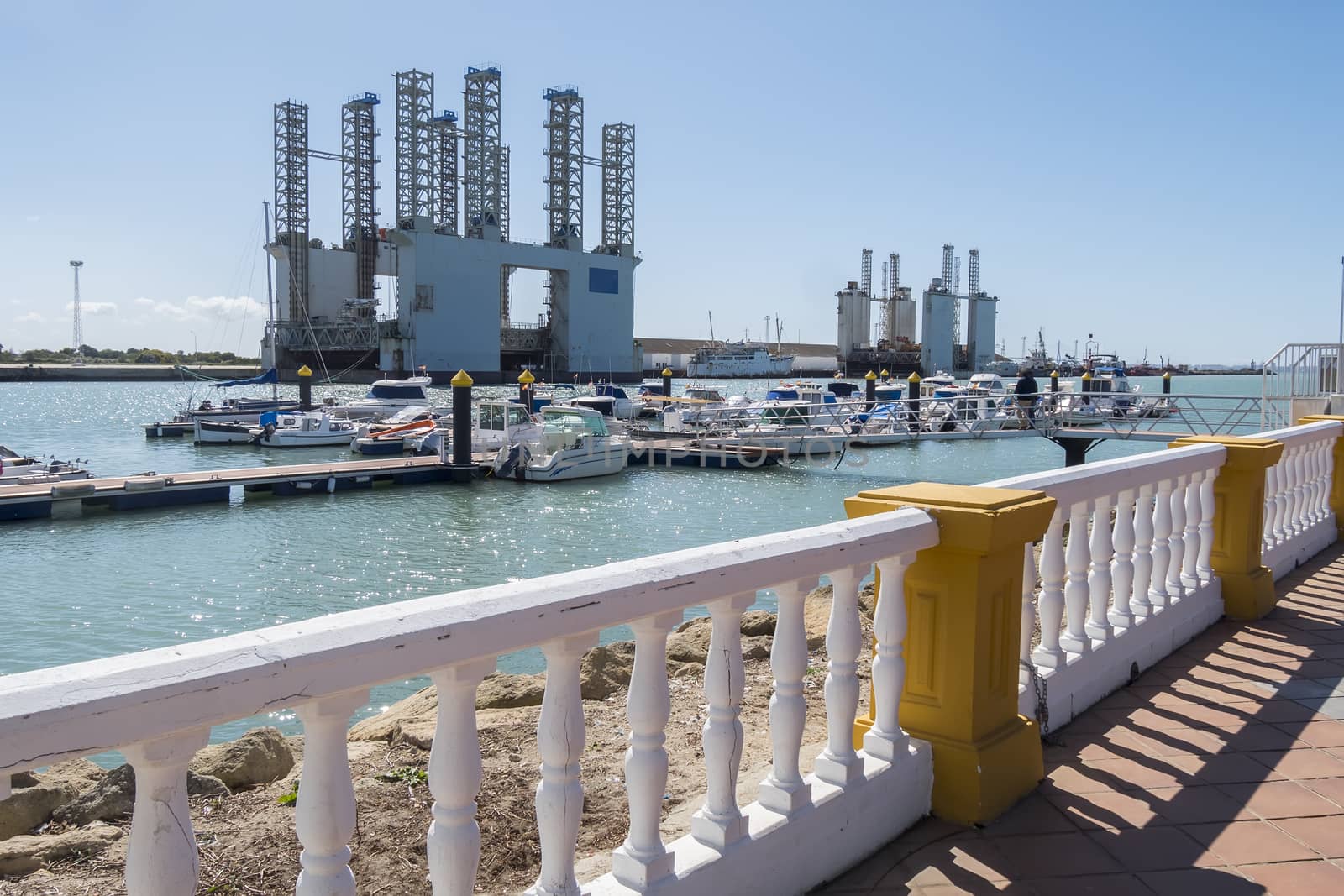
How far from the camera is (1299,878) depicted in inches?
114

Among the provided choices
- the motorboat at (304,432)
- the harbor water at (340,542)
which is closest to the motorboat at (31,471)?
the harbor water at (340,542)

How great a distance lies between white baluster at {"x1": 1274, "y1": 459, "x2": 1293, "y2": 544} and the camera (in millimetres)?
6746

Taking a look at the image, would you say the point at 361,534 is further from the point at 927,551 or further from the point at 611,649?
the point at 927,551

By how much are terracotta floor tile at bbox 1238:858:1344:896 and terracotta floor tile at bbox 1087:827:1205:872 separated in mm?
156

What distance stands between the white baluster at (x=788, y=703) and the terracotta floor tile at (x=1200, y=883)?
1.09 metres

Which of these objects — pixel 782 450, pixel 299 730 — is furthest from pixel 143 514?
pixel 782 450

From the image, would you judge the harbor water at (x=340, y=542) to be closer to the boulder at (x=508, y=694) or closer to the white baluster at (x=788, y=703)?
the boulder at (x=508, y=694)

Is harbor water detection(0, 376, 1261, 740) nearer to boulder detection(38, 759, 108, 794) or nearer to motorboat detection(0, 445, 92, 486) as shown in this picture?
boulder detection(38, 759, 108, 794)

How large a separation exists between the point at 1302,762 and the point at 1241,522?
2.37 m

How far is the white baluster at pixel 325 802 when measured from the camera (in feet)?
5.40

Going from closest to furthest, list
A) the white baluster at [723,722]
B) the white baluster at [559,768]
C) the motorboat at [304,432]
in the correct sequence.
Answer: the white baluster at [559,768] < the white baluster at [723,722] < the motorboat at [304,432]

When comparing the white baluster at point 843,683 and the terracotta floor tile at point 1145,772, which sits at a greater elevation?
the white baluster at point 843,683

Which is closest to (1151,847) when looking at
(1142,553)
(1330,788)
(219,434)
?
(1330,788)

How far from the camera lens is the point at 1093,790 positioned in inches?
137
